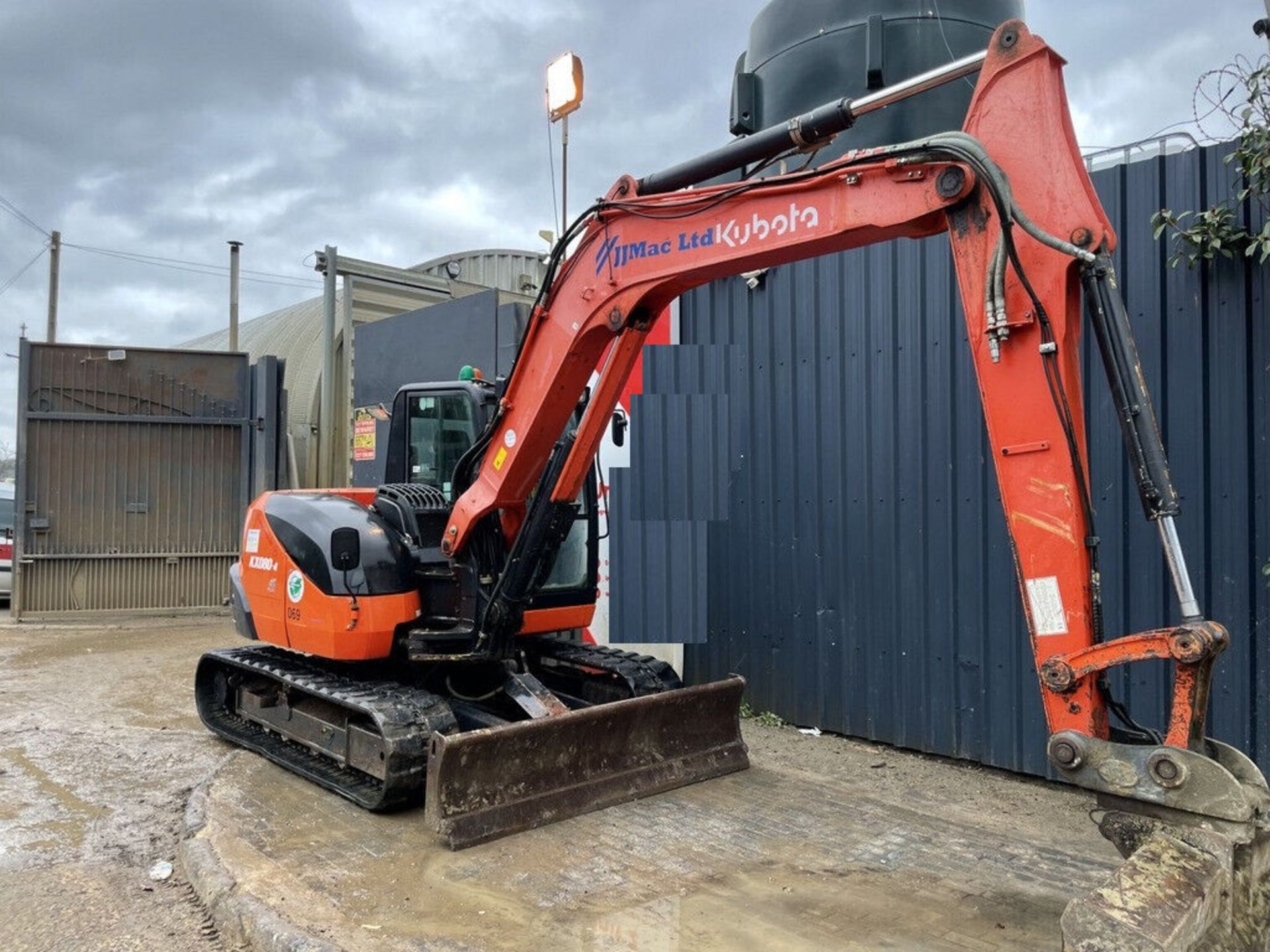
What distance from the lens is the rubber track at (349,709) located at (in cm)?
470

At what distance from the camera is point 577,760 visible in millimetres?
4852

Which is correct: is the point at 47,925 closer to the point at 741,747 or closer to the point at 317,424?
the point at 741,747

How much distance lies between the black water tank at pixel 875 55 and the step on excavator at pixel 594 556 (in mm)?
545

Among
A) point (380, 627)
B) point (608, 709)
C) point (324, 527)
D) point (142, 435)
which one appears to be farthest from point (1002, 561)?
point (142, 435)

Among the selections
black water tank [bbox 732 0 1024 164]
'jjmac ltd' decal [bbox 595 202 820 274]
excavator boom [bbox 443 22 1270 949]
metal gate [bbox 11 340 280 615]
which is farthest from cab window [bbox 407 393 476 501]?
metal gate [bbox 11 340 280 615]

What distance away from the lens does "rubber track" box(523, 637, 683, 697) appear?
5.57 m

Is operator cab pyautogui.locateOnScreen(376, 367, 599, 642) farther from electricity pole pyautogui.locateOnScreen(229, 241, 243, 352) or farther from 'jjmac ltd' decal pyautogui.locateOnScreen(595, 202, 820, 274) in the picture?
electricity pole pyautogui.locateOnScreen(229, 241, 243, 352)

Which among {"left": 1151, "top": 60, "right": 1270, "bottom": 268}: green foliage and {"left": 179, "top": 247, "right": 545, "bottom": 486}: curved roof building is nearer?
{"left": 1151, "top": 60, "right": 1270, "bottom": 268}: green foliage

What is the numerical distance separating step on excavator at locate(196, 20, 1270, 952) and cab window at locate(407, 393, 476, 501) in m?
0.02

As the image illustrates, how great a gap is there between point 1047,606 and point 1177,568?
0.41m

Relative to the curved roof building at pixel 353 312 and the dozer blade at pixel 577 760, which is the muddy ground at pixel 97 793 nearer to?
the dozer blade at pixel 577 760

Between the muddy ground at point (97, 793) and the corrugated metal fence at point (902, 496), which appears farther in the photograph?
the corrugated metal fence at point (902, 496)

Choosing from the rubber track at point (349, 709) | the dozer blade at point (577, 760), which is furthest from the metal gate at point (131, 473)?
the dozer blade at point (577, 760)

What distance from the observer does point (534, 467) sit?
5.05 metres
